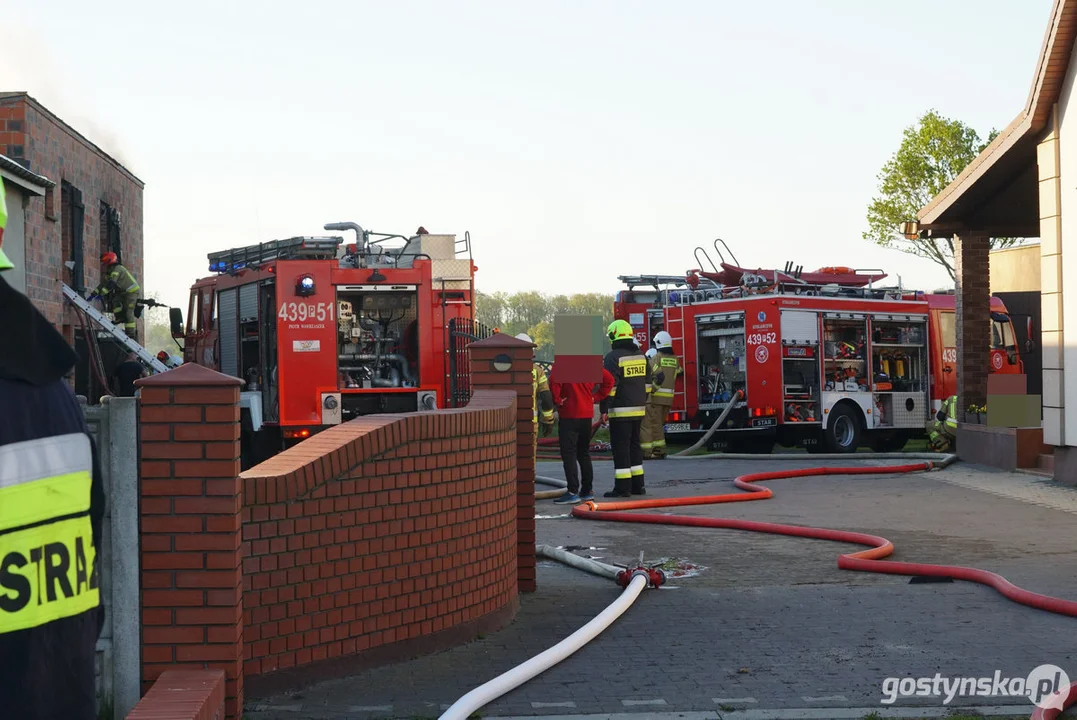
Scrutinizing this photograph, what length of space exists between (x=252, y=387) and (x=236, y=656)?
416 inches

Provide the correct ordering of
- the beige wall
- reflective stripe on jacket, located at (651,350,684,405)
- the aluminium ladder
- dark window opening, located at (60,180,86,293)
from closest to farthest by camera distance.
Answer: the aluminium ladder
dark window opening, located at (60,180,86,293)
reflective stripe on jacket, located at (651,350,684,405)
the beige wall

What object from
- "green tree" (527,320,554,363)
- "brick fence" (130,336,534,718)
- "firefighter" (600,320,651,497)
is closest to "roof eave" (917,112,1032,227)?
"firefighter" (600,320,651,497)

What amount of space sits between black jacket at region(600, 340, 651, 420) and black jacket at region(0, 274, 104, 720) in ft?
35.3

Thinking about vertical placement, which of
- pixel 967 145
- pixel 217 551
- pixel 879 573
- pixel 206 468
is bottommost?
pixel 879 573

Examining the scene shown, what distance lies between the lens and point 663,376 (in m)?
18.0

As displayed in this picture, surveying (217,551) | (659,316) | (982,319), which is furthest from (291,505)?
(659,316)

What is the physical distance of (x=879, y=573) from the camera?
336 inches

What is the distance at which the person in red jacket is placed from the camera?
13.1 m

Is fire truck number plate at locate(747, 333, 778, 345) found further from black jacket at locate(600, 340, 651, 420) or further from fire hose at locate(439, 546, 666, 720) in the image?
fire hose at locate(439, 546, 666, 720)

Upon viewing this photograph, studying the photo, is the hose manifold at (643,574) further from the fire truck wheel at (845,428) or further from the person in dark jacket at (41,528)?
the fire truck wheel at (845,428)

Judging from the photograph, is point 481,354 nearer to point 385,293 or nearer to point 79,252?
point 385,293

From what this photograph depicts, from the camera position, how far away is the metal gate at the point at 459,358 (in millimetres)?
14406

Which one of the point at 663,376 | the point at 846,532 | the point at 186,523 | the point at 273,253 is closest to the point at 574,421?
the point at 846,532

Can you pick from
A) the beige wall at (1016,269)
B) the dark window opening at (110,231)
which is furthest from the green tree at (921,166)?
the dark window opening at (110,231)
